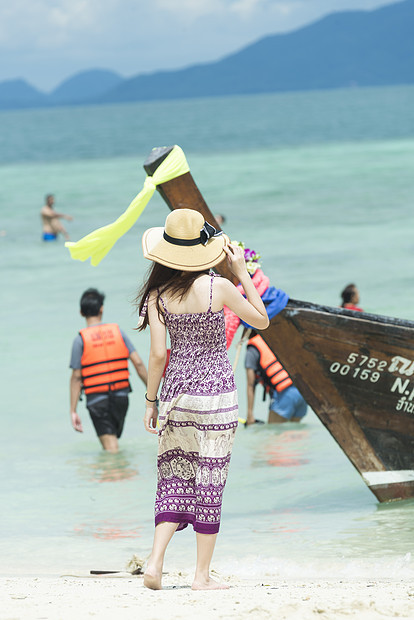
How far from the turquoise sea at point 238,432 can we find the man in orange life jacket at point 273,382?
0.59 feet

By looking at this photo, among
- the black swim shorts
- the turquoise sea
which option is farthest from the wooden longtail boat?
the black swim shorts

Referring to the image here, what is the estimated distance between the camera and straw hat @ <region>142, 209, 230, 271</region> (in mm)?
3902

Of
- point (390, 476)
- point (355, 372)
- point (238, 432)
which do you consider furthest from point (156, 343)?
point (238, 432)

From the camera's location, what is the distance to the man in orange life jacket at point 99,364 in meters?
7.56

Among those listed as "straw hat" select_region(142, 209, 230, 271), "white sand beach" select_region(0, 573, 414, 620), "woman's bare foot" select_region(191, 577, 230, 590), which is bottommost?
"white sand beach" select_region(0, 573, 414, 620)

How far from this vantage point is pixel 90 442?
8.82 metres

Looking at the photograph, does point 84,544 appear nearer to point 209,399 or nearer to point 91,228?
point 209,399

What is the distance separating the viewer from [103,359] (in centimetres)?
760

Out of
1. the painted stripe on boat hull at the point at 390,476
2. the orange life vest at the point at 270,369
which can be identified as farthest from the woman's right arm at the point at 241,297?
the orange life vest at the point at 270,369

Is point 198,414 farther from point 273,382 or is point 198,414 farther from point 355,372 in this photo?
point 273,382

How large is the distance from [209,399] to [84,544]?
2.40 metres

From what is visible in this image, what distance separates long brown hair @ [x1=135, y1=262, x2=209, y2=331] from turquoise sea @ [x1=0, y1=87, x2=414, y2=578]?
1.49 metres

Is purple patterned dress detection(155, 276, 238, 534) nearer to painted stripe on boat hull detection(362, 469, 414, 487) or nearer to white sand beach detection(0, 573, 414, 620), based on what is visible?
white sand beach detection(0, 573, 414, 620)

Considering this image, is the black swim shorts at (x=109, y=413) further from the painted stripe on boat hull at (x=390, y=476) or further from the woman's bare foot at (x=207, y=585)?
the woman's bare foot at (x=207, y=585)
